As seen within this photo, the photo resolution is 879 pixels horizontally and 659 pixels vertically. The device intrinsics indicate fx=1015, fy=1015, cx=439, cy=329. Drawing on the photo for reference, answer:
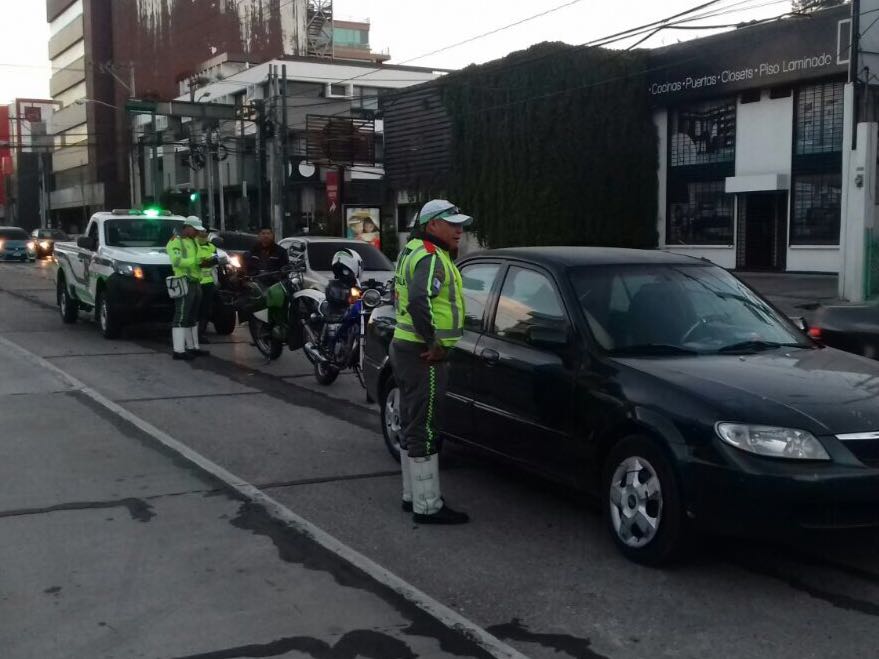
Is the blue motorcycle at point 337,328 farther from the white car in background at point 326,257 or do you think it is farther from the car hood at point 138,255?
the white car in background at point 326,257

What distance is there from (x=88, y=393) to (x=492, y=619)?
22.7ft

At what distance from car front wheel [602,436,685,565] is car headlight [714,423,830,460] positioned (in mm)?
348

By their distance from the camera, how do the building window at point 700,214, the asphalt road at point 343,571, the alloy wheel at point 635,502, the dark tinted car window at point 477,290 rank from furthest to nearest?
the building window at point 700,214 → the dark tinted car window at point 477,290 → the alloy wheel at point 635,502 → the asphalt road at point 343,571

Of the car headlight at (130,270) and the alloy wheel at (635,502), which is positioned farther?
the car headlight at (130,270)

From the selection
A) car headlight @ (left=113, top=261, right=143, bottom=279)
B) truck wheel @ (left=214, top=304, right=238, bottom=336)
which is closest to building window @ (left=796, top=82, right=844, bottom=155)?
truck wheel @ (left=214, top=304, right=238, bottom=336)

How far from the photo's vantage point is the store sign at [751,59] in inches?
970

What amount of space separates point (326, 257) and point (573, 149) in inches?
611

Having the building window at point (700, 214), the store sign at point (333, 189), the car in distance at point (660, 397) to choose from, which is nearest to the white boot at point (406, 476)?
the car in distance at point (660, 397)

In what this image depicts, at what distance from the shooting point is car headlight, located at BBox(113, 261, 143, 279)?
14336mm

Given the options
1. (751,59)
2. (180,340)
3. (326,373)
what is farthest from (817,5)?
(326,373)

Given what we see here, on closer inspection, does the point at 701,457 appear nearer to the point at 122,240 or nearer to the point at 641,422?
the point at 641,422

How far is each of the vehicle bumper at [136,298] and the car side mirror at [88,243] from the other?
0.96m

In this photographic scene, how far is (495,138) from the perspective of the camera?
32531 millimetres

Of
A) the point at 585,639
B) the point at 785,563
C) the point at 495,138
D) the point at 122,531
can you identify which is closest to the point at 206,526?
the point at 122,531
